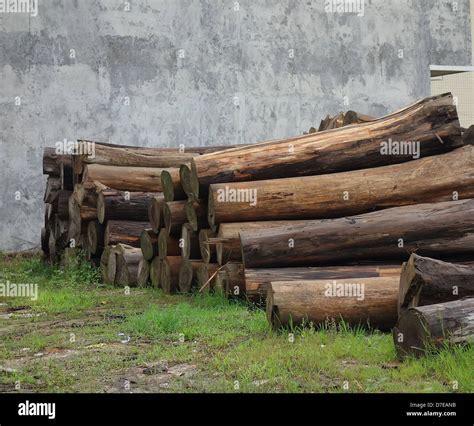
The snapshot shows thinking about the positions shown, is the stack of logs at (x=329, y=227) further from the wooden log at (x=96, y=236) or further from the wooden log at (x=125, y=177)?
the wooden log at (x=125, y=177)

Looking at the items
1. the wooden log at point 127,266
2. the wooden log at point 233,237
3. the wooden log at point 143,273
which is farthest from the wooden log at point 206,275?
the wooden log at point 127,266

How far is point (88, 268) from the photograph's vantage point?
13.5 metres

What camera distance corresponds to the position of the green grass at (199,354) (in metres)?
5.98

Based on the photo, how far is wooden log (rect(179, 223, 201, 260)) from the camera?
35.8ft

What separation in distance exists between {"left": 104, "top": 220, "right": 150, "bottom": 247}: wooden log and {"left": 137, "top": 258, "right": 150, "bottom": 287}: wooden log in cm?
97

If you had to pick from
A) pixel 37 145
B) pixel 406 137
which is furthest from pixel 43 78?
pixel 406 137

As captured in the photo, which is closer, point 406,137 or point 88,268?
point 406,137

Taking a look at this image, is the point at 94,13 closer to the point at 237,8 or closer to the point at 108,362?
the point at 237,8

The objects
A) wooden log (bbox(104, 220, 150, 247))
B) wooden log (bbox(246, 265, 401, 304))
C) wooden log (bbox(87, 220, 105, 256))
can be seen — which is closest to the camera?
wooden log (bbox(246, 265, 401, 304))

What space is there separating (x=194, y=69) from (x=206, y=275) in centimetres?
962

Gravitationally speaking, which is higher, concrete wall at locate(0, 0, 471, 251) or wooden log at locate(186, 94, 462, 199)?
concrete wall at locate(0, 0, 471, 251)

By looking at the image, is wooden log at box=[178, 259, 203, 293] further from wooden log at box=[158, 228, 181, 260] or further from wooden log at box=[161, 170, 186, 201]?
wooden log at box=[161, 170, 186, 201]

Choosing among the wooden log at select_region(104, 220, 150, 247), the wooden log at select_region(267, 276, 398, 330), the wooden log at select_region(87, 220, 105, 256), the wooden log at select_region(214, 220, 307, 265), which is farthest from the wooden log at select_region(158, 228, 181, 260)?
the wooden log at select_region(267, 276, 398, 330)

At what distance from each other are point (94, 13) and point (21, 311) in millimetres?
9715
